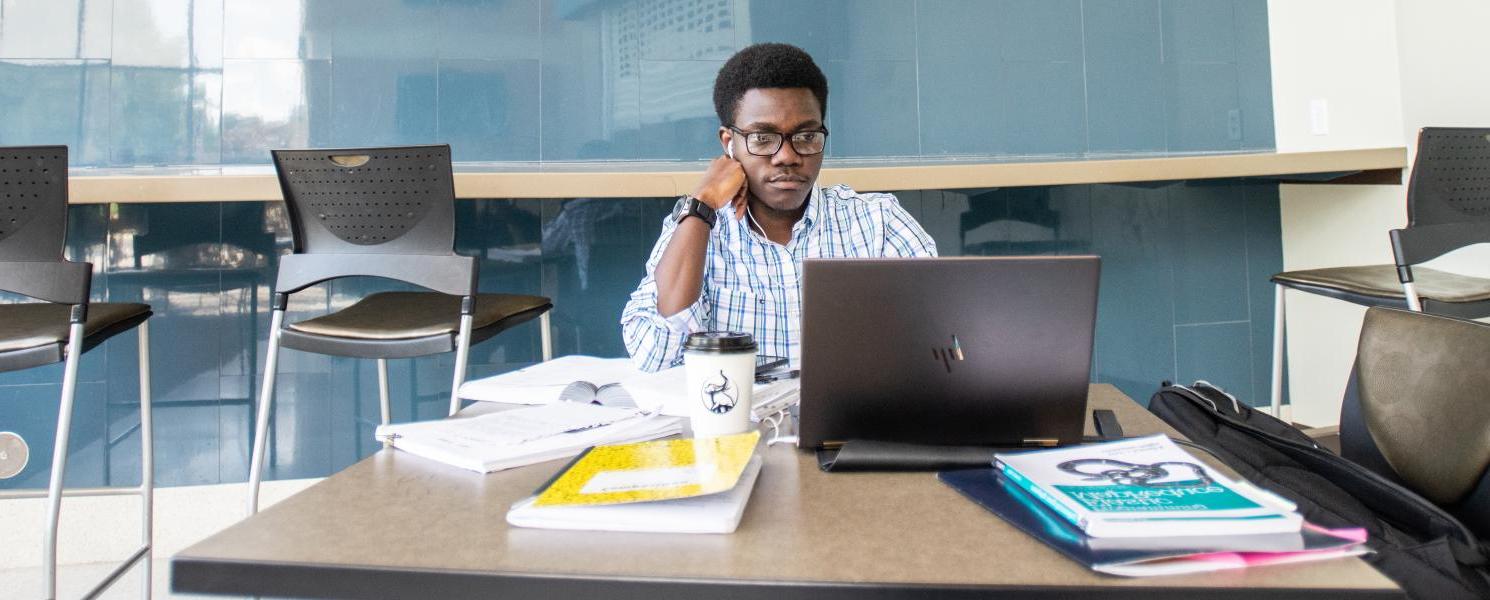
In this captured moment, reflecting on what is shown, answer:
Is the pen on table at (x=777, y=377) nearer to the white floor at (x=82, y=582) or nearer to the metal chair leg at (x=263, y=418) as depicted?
the metal chair leg at (x=263, y=418)

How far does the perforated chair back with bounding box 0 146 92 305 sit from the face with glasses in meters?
1.25

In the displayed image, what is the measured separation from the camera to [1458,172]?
82.8 inches

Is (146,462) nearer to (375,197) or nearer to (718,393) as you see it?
(375,197)

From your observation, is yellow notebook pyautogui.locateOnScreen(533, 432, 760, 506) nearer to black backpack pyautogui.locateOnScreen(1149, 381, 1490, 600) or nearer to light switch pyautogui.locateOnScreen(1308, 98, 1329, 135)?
black backpack pyautogui.locateOnScreen(1149, 381, 1490, 600)

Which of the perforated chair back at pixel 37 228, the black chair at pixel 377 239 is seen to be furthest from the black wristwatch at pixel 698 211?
the perforated chair back at pixel 37 228

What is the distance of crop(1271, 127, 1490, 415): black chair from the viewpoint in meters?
2.04

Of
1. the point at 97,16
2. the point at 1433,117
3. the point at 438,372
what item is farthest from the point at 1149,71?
the point at 97,16

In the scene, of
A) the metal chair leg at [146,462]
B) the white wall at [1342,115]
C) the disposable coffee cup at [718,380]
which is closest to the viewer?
the disposable coffee cup at [718,380]

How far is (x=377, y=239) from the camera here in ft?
6.04

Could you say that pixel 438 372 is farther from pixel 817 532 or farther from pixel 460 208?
pixel 817 532

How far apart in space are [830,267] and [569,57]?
2.19m

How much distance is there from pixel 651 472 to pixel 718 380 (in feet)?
0.59

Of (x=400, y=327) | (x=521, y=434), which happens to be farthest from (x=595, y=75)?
(x=521, y=434)

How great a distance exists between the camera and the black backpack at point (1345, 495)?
715 millimetres
